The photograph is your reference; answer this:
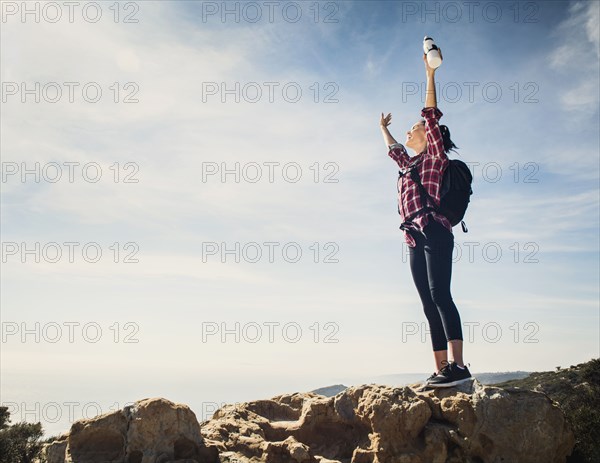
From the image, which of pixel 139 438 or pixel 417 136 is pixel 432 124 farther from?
pixel 139 438

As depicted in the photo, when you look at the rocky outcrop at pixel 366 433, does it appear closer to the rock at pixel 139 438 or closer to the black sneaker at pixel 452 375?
the rock at pixel 139 438

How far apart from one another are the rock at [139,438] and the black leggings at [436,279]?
4623 mm

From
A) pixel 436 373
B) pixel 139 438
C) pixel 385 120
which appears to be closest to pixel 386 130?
pixel 385 120

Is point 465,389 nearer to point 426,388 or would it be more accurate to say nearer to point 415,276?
point 426,388

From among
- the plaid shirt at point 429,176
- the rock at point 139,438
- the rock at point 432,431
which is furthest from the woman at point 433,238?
the rock at point 139,438

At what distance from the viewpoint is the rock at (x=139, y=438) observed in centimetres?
879

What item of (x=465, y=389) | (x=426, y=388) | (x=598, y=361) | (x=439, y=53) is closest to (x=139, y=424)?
(x=426, y=388)

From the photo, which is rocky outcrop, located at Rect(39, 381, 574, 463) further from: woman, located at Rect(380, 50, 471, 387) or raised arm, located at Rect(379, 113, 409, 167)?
raised arm, located at Rect(379, 113, 409, 167)

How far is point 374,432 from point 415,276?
9.84ft

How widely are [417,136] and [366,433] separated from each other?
5.86m

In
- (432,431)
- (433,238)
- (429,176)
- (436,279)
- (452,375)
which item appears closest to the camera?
(432,431)

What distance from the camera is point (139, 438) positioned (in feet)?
28.9

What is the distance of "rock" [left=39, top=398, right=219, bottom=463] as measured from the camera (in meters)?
8.79

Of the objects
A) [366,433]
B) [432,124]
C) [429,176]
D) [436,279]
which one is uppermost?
[432,124]
